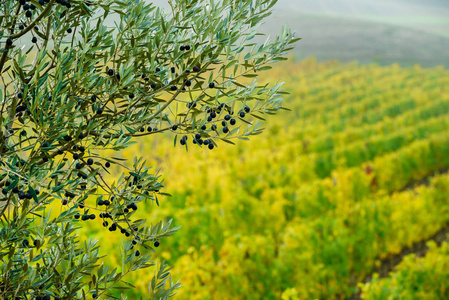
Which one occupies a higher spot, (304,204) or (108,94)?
(108,94)

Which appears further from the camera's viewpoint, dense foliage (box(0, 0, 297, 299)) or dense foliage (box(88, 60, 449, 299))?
dense foliage (box(88, 60, 449, 299))

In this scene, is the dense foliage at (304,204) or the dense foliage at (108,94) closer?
the dense foliage at (108,94)

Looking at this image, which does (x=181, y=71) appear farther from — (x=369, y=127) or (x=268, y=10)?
(x=369, y=127)

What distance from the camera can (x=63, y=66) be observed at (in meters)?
1.88

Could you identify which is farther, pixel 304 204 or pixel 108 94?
pixel 304 204

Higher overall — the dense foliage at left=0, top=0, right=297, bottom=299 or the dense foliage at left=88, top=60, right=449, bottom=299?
the dense foliage at left=0, top=0, right=297, bottom=299

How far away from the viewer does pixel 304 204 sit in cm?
980

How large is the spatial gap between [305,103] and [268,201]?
1403 centimetres

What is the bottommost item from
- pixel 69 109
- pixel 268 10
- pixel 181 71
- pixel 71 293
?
pixel 71 293

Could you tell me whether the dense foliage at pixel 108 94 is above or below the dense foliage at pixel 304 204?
above

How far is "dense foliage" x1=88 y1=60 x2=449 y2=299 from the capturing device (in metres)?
6.79

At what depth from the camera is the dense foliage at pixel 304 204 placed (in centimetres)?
679

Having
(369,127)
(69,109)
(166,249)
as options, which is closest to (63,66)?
(69,109)

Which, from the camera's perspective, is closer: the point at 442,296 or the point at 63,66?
the point at 63,66
